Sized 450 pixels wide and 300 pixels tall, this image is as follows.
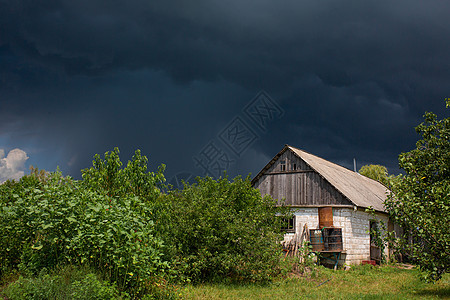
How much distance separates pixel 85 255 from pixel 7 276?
231 centimetres

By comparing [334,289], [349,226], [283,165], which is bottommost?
[334,289]

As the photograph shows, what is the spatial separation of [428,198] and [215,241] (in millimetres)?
6631

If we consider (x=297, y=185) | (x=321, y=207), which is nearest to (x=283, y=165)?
(x=297, y=185)

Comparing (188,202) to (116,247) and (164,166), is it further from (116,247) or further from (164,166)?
(116,247)

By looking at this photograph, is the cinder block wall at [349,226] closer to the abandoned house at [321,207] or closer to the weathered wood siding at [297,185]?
the abandoned house at [321,207]

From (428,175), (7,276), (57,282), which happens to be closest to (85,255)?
(57,282)

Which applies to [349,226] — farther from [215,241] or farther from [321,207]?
[215,241]

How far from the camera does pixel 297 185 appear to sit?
20172 mm

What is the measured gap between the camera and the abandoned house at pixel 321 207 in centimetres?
1750

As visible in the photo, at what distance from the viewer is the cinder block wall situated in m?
17.6

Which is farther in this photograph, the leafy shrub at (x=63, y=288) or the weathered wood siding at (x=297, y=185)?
the weathered wood siding at (x=297, y=185)

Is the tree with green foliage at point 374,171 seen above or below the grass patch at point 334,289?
above

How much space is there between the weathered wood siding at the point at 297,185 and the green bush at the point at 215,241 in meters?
7.39

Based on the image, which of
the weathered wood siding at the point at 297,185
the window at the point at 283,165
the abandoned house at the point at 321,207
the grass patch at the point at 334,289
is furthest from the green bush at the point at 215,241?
the window at the point at 283,165
